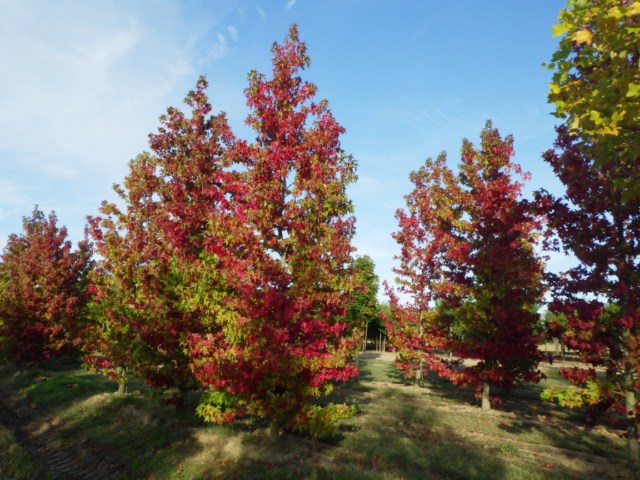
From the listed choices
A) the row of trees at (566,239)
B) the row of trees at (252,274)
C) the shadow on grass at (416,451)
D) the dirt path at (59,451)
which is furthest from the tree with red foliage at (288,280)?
the row of trees at (566,239)

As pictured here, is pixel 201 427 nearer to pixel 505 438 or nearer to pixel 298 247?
pixel 298 247

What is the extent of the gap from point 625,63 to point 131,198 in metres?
17.0

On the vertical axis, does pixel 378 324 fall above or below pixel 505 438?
above

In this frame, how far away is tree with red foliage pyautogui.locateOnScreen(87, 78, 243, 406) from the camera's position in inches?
503

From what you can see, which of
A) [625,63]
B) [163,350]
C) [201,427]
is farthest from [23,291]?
[625,63]

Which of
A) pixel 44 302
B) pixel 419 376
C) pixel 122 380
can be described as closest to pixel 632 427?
pixel 419 376

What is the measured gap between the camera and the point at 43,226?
2756 cm

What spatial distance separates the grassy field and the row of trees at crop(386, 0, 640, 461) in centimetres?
188

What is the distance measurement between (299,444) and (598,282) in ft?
31.0

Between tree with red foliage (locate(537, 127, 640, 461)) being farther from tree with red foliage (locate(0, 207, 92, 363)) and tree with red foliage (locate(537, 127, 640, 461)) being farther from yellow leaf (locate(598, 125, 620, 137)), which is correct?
tree with red foliage (locate(0, 207, 92, 363))

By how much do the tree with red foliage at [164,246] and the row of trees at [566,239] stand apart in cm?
811

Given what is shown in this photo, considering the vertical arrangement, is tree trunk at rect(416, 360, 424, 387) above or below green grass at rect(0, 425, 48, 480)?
above

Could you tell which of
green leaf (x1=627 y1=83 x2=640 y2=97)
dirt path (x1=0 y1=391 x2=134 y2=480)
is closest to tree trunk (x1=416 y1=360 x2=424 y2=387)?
dirt path (x1=0 y1=391 x2=134 y2=480)

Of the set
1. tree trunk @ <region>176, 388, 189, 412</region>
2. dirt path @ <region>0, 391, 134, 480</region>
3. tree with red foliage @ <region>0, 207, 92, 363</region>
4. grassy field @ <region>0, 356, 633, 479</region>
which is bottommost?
dirt path @ <region>0, 391, 134, 480</region>
